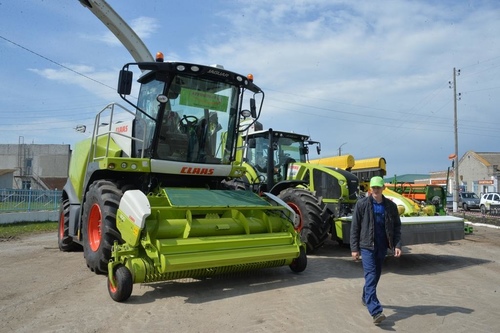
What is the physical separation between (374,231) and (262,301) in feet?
5.55

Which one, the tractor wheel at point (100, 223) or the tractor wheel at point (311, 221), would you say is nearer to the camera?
the tractor wheel at point (100, 223)

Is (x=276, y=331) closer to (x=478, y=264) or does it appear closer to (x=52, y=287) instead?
(x=52, y=287)

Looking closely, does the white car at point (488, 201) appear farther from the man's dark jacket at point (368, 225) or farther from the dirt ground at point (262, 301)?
the man's dark jacket at point (368, 225)

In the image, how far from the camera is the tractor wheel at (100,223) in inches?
242

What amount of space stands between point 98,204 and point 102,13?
194 inches

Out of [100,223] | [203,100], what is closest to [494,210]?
[203,100]

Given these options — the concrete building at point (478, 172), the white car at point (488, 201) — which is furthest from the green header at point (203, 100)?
the concrete building at point (478, 172)

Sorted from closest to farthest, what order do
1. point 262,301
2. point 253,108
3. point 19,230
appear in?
point 262,301 → point 253,108 → point 19,230

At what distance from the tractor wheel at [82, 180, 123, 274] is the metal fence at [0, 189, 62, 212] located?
12393 mm

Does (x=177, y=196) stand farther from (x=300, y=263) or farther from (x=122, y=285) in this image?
(x=300, y=263)

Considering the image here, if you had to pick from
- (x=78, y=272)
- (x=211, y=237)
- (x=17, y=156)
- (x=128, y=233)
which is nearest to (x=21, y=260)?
(x=78, y=272)

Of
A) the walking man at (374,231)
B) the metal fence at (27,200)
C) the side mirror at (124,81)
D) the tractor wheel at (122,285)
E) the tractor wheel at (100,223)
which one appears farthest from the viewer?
the metal fence at (27,200)

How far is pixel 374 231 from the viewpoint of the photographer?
16.1 ft

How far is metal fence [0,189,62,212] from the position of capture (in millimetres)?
17547
